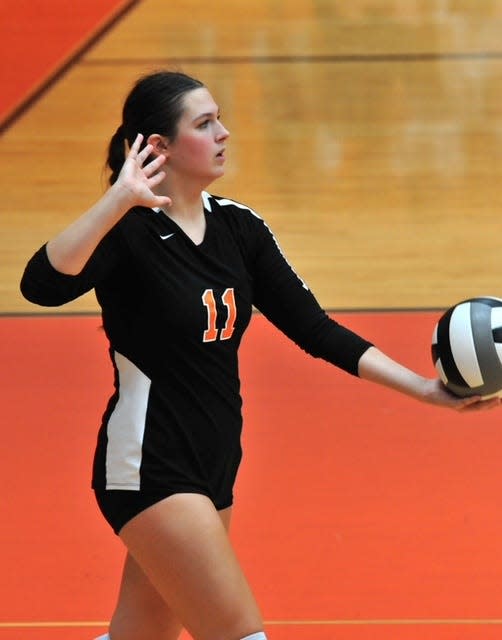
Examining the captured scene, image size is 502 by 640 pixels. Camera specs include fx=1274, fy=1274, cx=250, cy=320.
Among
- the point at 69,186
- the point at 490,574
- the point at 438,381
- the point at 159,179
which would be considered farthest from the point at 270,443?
the point at 69,186

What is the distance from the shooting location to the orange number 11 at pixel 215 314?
2.75 metres

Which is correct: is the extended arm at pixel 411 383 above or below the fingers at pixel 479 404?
above

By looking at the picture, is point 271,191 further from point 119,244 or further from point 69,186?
point 119,244

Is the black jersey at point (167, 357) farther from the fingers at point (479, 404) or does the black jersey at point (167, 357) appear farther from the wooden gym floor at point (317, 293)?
the wooden gym floor at point (317, 293)

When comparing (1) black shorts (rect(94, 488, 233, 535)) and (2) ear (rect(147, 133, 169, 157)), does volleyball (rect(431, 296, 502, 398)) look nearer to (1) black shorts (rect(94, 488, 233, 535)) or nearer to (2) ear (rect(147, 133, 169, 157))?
(1) black shorts (rect(94, 488, 233, 535))

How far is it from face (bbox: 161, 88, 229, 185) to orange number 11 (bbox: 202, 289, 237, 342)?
0.92 ft

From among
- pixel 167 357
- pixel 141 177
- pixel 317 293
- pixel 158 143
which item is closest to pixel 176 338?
pixel 167 357

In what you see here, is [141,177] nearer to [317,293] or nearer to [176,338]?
[176,338]

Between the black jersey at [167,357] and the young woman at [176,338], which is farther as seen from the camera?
the black jersey at [167,357]

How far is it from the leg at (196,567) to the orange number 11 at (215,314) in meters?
0.35

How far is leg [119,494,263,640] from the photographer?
8.50 feet

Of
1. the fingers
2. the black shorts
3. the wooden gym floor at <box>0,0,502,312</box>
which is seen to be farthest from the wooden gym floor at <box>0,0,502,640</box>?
the black shorts

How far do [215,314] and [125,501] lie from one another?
1.46 feet

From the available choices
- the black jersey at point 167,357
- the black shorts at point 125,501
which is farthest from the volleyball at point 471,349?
the black shorts at point 125,501
